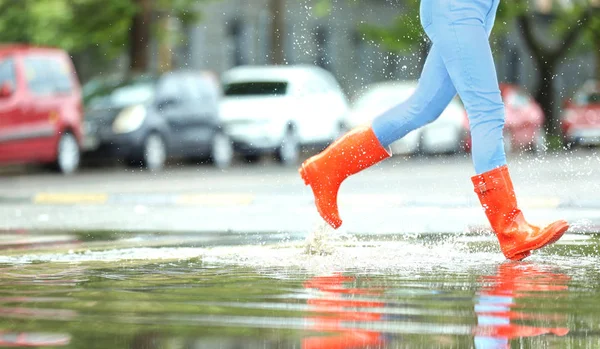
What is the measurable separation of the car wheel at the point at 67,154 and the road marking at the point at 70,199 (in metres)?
9.34

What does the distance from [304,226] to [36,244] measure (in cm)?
203

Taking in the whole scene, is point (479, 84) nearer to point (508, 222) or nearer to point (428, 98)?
point (428, 98)

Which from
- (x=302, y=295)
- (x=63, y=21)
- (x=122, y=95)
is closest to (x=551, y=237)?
(x=302, y=295)

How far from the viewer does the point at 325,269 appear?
23.4 ft

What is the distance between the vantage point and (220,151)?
94.3ft

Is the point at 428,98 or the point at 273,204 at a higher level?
the point at 428,98

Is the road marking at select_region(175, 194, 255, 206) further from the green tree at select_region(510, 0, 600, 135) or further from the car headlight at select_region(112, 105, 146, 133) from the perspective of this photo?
the green tree at select_region(510, 0, 600, 135)

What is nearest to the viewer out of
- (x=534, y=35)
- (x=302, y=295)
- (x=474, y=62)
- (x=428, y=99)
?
(x=302, y=295)

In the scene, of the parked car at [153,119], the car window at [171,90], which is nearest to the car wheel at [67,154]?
the parked car at [153,119]

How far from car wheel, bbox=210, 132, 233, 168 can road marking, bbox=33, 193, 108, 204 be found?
12.9 meters

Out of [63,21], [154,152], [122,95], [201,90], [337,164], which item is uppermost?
[63,21]

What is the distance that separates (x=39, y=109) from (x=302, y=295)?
18522mm

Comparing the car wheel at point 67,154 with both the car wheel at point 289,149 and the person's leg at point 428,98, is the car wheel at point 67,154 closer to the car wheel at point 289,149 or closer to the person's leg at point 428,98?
the car wheel at point 289,149

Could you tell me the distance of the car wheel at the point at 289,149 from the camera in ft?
98.3
